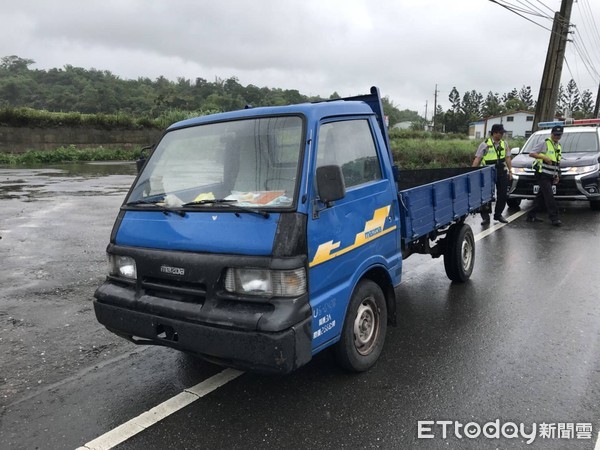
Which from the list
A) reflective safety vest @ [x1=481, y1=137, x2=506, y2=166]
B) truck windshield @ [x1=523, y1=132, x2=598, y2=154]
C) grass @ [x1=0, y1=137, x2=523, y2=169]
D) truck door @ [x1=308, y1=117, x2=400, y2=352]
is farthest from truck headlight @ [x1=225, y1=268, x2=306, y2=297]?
grass @ [x1=0, y1=137, x2=523, y2=169]

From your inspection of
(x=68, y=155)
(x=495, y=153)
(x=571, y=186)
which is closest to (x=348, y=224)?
(x=495, y=153)

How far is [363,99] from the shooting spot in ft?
14.2

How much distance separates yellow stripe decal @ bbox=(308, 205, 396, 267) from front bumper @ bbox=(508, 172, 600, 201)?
25.6 ft

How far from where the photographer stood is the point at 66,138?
103 feet

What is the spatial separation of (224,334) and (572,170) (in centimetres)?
990

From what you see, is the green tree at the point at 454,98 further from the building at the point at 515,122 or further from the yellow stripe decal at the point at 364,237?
the yellow stripe decal at the point at 364,237

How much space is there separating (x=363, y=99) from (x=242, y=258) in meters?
2.28

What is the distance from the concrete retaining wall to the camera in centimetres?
2978

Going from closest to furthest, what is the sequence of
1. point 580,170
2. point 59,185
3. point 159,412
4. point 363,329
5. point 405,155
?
point 159,412 → point 363,329 → point 580,170 → point 59,185 → point 405,155

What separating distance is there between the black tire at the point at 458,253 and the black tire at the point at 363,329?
2181 mm

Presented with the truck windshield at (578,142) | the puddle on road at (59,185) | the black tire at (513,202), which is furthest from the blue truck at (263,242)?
the puddle on road at (59,185)

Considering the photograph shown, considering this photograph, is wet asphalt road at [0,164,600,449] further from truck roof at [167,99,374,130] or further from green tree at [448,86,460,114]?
green tree at [448,86,460,114]

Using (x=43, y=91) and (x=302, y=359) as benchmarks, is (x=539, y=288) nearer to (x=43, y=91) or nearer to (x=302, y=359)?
(x=302, y=359)

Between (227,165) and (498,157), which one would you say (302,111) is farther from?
(498,157)
